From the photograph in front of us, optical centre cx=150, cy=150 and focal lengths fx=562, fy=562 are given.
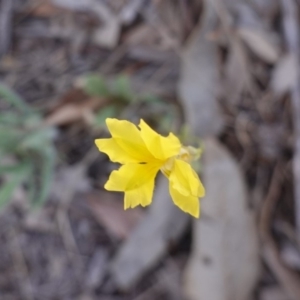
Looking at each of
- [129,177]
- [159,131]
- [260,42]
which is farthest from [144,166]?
[260,42]

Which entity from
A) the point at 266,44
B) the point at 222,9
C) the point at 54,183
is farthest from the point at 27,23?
the point at 266,44

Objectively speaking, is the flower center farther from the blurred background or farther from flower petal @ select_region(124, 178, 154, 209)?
the blurred background

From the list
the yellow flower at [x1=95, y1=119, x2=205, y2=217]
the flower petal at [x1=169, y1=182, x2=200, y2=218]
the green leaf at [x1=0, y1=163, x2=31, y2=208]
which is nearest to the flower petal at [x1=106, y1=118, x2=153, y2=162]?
the yellow flower at [x1=95, y1=119, x2=205, y2=217]

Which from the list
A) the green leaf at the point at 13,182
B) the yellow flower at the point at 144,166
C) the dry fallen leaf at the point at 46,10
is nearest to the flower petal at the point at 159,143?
the yellow flower at the point at 144,166

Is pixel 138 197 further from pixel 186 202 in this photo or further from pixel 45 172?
pixel 45 172

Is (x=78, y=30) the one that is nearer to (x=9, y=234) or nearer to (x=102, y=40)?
(x=102, y=40)
